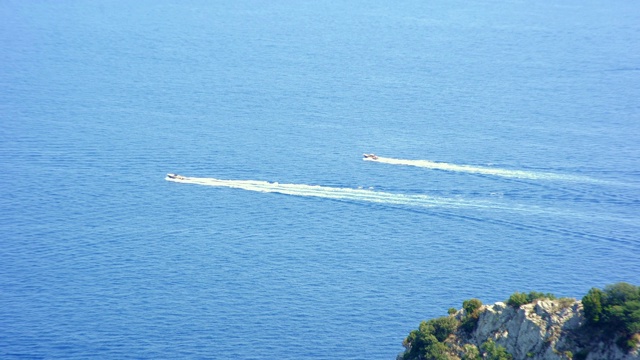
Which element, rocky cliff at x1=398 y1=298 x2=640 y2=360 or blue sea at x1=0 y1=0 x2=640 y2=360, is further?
blue sea at x1=0 y1=0 x2=640 y2=360

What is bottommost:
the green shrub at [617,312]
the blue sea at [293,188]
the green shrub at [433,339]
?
the green shrub at [617,312]

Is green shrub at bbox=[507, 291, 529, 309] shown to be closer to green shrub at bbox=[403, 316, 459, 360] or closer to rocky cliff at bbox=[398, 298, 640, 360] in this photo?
rocky cliff at bbox=[398, 298, 640, 360]

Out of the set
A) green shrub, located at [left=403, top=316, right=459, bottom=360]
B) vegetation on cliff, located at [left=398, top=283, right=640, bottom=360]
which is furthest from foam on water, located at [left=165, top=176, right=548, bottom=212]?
vegetation on cliff, located at [left=398, top=283, right=640, bottom=360]

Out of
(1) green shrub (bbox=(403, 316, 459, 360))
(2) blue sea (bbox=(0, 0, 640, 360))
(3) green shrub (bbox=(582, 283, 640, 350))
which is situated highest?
(2) blue sea (bbox=(0, 0, 640, 360))

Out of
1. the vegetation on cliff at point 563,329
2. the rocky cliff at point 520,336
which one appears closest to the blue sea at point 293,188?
the rocky cliff at point 520,336

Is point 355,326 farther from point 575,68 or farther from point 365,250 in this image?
point 575,68

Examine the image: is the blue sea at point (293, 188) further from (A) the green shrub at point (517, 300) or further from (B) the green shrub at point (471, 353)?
(A) the green shrub at point (517, 300)

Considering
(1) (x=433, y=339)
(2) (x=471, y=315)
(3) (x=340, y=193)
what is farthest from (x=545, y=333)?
(3) (x=340, y=193)
